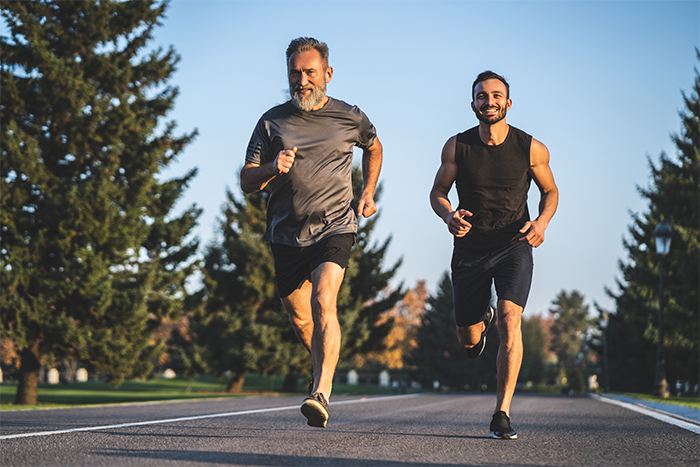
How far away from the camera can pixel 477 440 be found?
457 centimetres

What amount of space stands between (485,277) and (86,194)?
1440cm

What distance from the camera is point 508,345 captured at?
512 centimetres

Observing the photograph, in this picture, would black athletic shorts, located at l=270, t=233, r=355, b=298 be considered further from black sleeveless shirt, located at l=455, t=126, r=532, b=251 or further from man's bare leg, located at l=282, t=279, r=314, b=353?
black sleeveless shirt, located at l=455, t=126, r=532, b=251

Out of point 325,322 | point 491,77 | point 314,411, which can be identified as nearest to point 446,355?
point 491,77

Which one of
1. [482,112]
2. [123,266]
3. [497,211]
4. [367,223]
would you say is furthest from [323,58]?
[367,223]

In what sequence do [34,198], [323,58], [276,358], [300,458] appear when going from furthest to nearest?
[276,358]
[34,198]
[323,58]
[300,458]

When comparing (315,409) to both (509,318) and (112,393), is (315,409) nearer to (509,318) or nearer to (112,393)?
(509,318)

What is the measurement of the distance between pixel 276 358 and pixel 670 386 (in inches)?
806

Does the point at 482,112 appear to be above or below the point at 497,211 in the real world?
above

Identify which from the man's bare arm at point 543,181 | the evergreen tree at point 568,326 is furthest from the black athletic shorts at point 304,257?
the evergreen tree at point 568,326

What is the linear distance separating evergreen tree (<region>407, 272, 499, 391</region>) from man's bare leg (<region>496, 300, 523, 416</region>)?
48.1 meters

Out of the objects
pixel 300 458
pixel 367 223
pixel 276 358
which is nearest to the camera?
pixel 300 458

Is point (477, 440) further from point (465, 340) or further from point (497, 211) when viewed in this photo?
point (497, 211)

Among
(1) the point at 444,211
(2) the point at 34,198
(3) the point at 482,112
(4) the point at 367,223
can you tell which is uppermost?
(4) the point at 367,223
